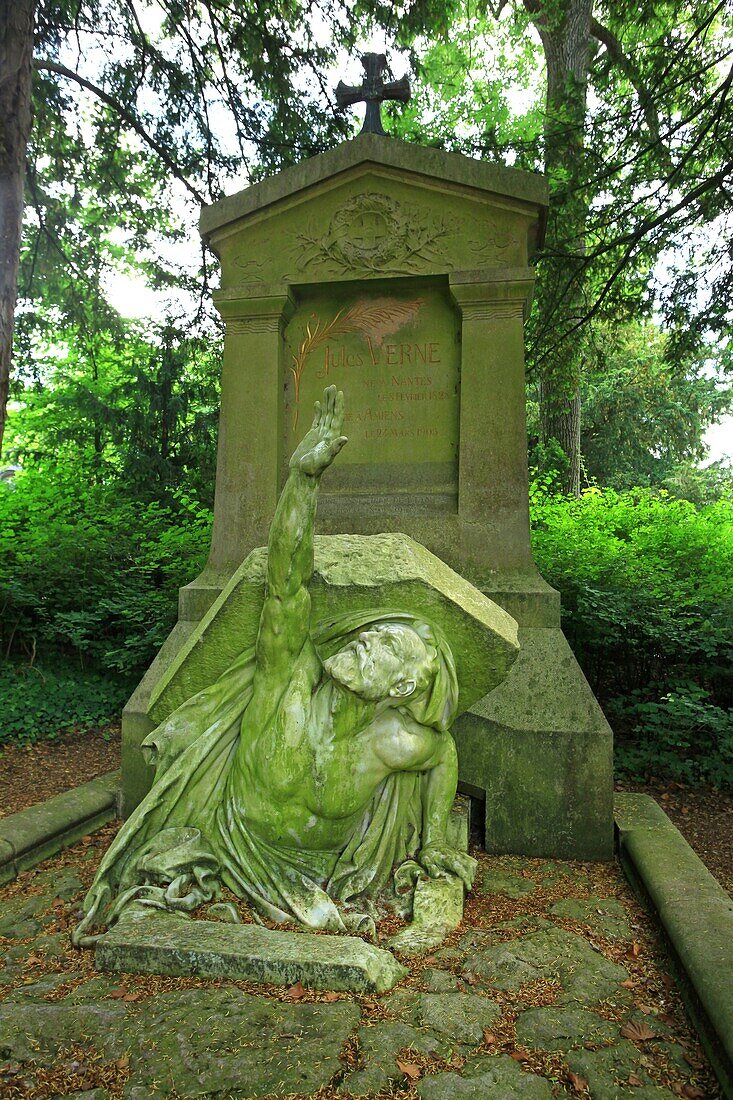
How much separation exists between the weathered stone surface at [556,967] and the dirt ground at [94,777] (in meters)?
1.41

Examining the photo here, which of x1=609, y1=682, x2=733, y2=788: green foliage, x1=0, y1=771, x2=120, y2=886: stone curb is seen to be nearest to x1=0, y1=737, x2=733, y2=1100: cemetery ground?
x1=0, y1=771, x2=120, y2=886: stone curb

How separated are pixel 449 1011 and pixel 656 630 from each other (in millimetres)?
3481

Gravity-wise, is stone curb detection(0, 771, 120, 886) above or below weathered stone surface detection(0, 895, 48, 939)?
above

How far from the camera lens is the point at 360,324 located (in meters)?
4.34

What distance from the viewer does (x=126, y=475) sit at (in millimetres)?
7730

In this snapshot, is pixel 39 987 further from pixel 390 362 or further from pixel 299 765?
pixel 390 362

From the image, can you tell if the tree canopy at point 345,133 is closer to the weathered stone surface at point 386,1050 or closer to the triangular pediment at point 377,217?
the triangular pediment at point 377,217

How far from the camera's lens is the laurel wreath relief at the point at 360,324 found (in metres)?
4.30

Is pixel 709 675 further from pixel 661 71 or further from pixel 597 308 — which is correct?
pixel 661 71

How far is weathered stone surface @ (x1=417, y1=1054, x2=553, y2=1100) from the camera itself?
173 centimetres

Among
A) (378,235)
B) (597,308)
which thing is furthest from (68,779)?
(597,308)

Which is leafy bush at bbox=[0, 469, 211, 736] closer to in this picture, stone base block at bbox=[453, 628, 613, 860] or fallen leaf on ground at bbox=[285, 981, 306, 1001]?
stone base block at bbox=[453, 628, 613, 860]

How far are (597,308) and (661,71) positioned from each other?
5.93 ft

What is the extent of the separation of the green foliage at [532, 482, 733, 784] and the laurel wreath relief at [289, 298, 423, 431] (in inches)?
91.3
